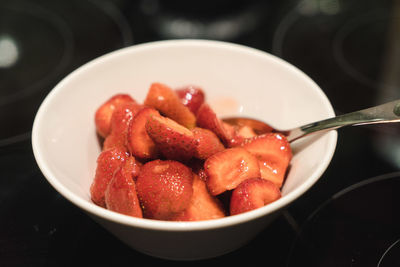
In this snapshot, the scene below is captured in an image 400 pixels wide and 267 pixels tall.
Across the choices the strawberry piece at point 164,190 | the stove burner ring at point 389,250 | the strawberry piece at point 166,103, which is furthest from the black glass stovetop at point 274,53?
the strawberry piece at point 166,103

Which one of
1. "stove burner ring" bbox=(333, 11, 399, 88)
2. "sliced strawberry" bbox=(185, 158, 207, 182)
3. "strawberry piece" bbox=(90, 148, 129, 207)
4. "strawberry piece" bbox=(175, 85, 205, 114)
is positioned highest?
"stove burner ring" bbox=(333, 11, 399, 88)

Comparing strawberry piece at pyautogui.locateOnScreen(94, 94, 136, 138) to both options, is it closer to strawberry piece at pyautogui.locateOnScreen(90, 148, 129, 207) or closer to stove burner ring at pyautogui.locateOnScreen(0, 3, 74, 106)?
strawberry piece at pyautogui.locateOnScreen(90, 148, 129, 207)

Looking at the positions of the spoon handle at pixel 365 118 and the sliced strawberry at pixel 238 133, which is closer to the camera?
the spoon handle at pixel 365 118

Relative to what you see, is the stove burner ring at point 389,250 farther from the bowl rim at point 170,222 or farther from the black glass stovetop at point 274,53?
the bowl rim at point 170,222

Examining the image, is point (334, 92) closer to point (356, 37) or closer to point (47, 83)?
point (356, 37)

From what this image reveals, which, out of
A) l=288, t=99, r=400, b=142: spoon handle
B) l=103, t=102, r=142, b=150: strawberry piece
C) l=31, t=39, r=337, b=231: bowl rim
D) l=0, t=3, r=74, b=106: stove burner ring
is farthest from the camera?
l=0, t=3, r=74, b=106: stove burner ring

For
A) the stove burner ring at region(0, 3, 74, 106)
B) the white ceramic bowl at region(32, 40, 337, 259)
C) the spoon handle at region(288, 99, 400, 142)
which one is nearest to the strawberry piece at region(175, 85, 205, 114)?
the white ceramic bowl at region(32, 40, 337, 259)
